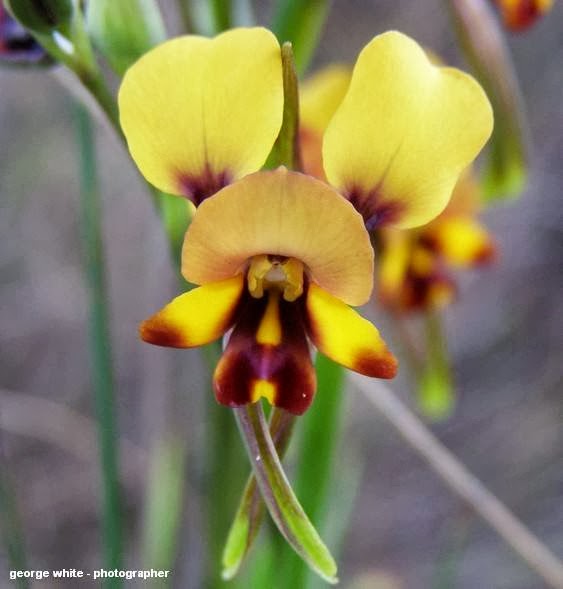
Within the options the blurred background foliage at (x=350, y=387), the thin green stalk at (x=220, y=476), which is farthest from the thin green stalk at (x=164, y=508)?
the blurred background foliage at (x=350, y=387)

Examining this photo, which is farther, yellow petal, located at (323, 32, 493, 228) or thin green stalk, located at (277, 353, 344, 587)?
thin green stalk, located at (277, 353, 344, 587)

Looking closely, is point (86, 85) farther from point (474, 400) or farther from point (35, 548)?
point (474, 400)

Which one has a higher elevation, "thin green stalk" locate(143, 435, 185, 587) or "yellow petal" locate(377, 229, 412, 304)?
"yellow petal" locate(377, 229, 412, 304)

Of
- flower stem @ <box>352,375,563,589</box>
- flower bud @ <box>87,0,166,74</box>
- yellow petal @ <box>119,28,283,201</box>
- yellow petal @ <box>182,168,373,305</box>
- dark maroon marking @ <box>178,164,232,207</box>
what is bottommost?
flower stem @ <box>352,375,563,589</box>

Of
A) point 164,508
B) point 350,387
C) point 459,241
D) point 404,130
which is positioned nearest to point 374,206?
point 404,130

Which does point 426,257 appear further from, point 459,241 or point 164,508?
point 164,508

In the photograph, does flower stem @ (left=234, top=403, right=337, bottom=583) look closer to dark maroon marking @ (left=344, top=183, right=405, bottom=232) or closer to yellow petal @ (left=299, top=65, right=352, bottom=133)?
dark maroon marking @ (left=344, top=183, right=405, bottom=232)

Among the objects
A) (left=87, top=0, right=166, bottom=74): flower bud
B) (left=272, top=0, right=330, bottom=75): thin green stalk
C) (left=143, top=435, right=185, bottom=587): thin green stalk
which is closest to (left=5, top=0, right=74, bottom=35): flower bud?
(left=87, top=0, right=166, bottom=74): flower bud

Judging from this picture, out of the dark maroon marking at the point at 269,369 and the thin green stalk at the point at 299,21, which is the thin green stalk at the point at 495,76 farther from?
the dark maroon marking at the point at 269,369
